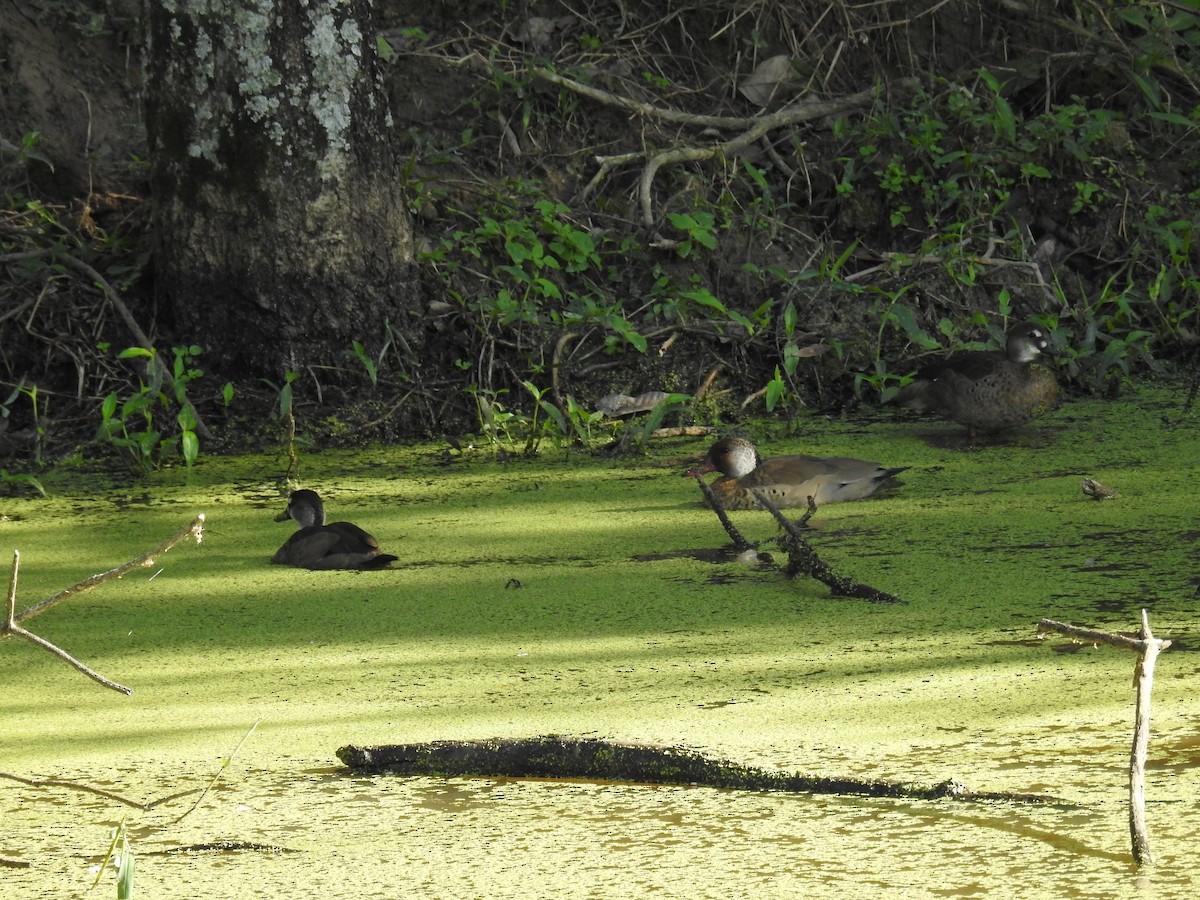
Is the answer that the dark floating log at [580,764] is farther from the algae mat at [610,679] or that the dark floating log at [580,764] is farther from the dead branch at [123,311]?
the dead branch at [123,311]

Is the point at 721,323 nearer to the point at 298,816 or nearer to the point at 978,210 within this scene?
the point at 978,210

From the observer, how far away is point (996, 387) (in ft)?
15.8

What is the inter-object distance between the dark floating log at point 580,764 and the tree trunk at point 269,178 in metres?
2.98

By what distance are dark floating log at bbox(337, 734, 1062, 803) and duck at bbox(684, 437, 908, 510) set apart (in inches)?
70.2

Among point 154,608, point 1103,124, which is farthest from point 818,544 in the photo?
point 1103,124

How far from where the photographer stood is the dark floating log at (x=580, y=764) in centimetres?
248

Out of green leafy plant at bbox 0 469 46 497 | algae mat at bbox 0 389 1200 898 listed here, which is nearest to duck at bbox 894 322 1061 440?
algae mat at bbox 0 389 1200 898

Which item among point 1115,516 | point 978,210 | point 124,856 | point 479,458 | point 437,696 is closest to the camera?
point 124,856

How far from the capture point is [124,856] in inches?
69.2

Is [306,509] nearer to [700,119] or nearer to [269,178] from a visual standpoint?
[269,178]

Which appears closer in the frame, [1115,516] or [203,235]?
[1115,516]

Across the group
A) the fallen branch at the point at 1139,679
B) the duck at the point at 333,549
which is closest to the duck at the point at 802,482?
the duck at the point at 333,549

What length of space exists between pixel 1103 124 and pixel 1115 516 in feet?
9.52

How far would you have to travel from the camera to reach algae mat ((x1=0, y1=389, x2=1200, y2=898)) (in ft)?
7.36
